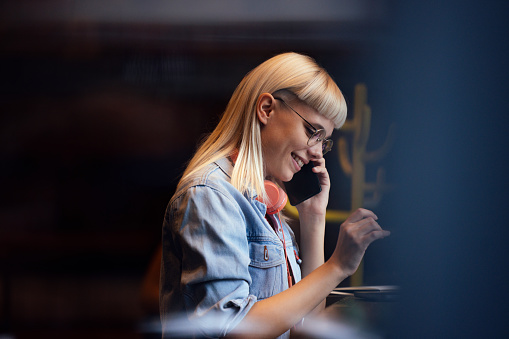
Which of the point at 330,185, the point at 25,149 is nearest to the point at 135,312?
the point at 25,149

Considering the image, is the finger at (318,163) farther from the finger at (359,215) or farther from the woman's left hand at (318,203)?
the finger at (359,215)

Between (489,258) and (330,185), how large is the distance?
54 cm

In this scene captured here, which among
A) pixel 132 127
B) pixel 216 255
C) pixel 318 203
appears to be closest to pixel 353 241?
pixel 318 203

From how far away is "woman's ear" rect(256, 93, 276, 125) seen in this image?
1.06 m

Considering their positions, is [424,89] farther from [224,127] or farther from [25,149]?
[25,149]

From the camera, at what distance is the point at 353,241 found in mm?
1033

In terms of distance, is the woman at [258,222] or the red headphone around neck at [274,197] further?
the red headphone around neck at [274,197]

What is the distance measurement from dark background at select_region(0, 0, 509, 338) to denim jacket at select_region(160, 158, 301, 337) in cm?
22

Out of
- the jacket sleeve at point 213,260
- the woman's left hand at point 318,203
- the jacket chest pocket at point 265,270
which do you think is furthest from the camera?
the woman's left hand at point 318,203

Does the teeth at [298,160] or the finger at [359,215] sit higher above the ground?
the teeth at [298,160]

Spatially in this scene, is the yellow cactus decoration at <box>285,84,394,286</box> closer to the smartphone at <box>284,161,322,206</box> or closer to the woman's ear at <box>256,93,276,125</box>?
the smartphone at <box>284,161,322,206</box>

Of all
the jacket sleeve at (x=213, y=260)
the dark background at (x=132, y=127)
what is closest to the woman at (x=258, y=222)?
the jacket sleeve at (x=213, y=260)

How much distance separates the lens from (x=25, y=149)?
4.11ft

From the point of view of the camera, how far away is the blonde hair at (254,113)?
1.06m
